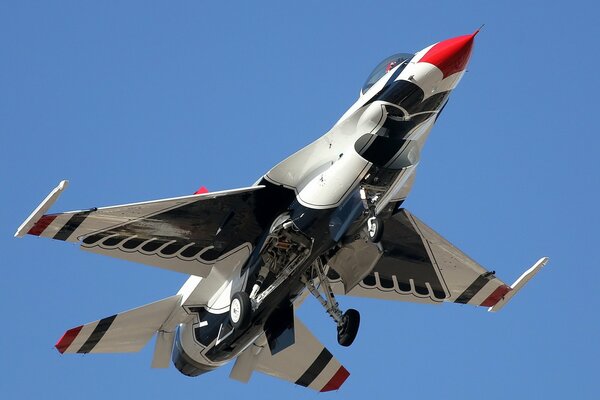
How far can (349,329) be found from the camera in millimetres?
24375

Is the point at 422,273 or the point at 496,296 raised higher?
the point at 422,273

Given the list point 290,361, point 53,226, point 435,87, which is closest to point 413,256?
point 290,361

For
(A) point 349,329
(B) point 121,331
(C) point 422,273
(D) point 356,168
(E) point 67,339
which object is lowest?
(C) point 422,273

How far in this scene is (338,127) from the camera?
23531 millimetres

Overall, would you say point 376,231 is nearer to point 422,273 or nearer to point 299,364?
point 422,273

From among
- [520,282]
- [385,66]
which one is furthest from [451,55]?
[520,282]

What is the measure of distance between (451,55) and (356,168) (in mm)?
2495

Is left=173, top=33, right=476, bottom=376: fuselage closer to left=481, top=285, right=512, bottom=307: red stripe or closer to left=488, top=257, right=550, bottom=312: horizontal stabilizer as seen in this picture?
left=488, top=257, right=550, bottom=312: horizontal stabilizer

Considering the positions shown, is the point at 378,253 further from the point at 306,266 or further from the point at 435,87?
the point at 435,87

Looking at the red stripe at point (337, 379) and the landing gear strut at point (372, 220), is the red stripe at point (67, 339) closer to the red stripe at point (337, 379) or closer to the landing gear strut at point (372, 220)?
the red stripe at point (337, 379)

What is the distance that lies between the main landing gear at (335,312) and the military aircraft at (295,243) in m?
0.03

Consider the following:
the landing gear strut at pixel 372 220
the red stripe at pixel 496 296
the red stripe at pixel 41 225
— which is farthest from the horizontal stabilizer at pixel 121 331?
the red stripe at pixel 496 296

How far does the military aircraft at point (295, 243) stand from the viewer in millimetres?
22922

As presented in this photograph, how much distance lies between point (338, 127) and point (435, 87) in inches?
75.0
